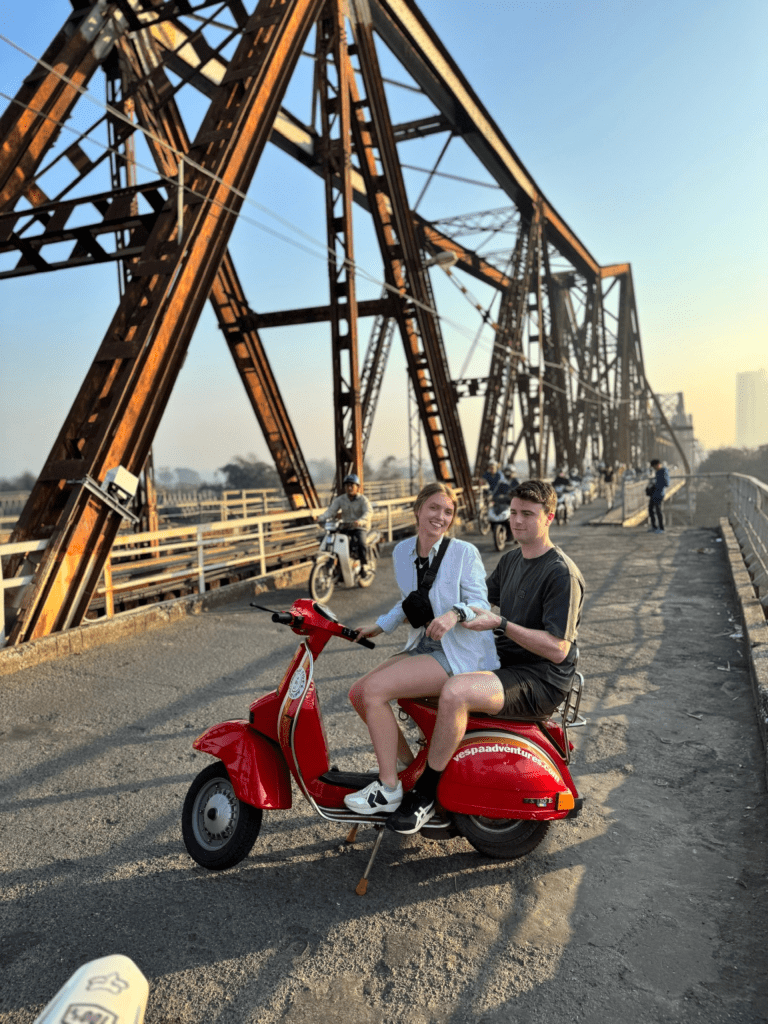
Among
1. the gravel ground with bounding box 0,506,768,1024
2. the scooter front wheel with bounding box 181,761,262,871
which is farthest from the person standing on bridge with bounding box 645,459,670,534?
the scooter front wheel with bounding box 181,761,262,871

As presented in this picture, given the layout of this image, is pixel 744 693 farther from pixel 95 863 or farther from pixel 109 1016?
pixel 109 1016

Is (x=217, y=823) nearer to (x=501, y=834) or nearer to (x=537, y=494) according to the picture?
(x=501, y=834)

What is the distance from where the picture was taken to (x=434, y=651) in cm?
283

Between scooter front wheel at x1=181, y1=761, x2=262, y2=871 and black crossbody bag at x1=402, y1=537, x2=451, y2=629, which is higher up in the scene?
black crossbody bag at x1=402, y1=537, x2=451, y2=629

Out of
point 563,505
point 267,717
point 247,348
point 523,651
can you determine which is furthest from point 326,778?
point 563,505

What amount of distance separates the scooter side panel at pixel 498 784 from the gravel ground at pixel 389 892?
295 millimetres

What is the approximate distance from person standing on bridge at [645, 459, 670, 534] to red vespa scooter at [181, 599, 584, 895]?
12660 mm

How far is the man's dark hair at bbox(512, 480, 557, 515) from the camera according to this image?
2887mm

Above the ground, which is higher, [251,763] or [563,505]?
[563,505]

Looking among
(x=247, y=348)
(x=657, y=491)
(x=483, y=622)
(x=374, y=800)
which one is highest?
(x=247, y=348)

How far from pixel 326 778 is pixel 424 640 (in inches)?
26.7

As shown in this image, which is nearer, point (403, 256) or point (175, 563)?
point (175, 563)

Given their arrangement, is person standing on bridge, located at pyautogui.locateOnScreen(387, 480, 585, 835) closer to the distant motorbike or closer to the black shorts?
the black shorts

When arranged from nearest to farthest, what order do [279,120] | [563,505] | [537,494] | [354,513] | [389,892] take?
1. [389,892]
2. [537,494]
3. [354,513]
4. [279,120]
5. [563,505]
